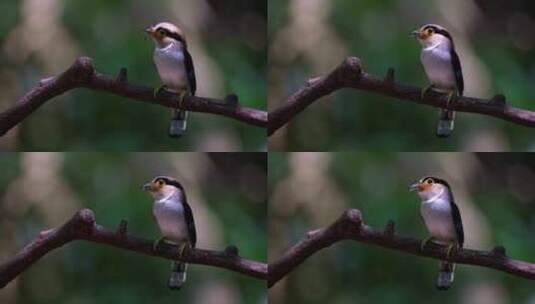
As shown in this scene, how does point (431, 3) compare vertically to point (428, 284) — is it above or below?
above

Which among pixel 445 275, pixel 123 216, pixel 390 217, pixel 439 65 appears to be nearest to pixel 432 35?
pixel 439 65

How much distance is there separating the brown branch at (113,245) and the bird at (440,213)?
500mm

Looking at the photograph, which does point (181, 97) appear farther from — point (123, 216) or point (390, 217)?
point (390, 217)

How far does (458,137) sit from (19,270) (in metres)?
1.33

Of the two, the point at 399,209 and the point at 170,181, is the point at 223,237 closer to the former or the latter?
the point at 170,181

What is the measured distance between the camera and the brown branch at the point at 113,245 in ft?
9.95

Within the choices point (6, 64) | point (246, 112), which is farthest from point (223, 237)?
point (6, 64)

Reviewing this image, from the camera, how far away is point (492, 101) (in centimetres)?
309

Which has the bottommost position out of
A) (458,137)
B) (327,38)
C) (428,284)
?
(428,284)

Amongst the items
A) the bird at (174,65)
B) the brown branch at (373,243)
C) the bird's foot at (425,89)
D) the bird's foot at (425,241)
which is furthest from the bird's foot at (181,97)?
the bird's foot at (425,241)

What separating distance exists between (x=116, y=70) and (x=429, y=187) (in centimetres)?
97

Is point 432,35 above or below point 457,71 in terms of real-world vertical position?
above

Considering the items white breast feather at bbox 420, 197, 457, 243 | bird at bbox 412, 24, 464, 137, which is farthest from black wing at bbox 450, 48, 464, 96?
white breast feather at bbox 420, 197, 457, 243

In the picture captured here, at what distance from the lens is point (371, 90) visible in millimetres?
3113
